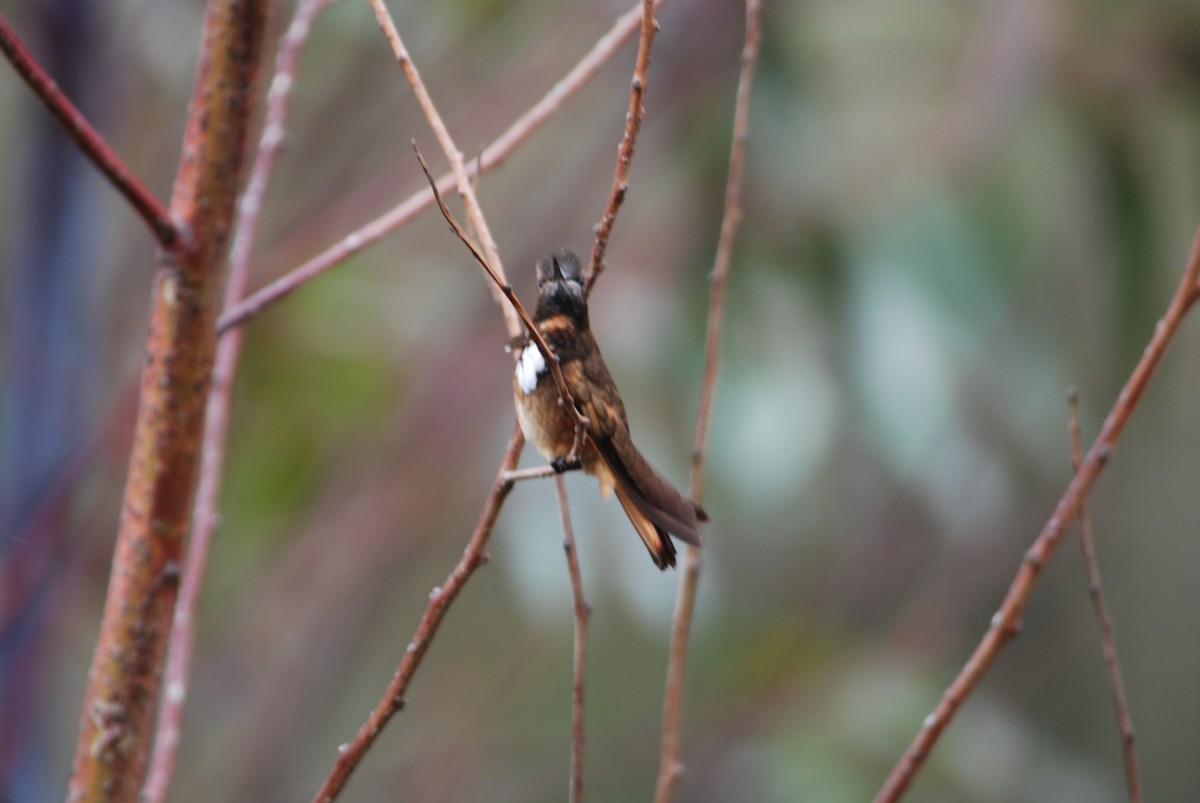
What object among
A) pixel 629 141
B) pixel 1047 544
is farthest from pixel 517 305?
pixel 1047 544

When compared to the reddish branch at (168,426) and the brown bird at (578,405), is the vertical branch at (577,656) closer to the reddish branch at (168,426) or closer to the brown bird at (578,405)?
the brown bird at (578,405)

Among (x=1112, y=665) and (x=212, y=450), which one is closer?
(x=1112, y=665)

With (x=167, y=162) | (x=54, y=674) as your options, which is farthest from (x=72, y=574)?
(x=167, y=162)

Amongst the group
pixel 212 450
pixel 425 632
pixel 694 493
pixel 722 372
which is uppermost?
pixel 722 372

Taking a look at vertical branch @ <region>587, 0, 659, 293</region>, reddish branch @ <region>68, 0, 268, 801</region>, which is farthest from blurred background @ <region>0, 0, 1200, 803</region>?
vertical branch @ <region>587, 0, 659, 293</region>

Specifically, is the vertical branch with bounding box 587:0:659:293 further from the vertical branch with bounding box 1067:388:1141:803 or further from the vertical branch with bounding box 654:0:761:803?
the vertical branch with bounding box 1067:388:1141:803

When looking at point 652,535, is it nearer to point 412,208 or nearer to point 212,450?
point 412,208

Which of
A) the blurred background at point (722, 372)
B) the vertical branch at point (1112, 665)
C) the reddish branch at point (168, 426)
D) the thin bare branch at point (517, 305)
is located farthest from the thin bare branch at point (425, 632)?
the blurred background at point (722, 372)
